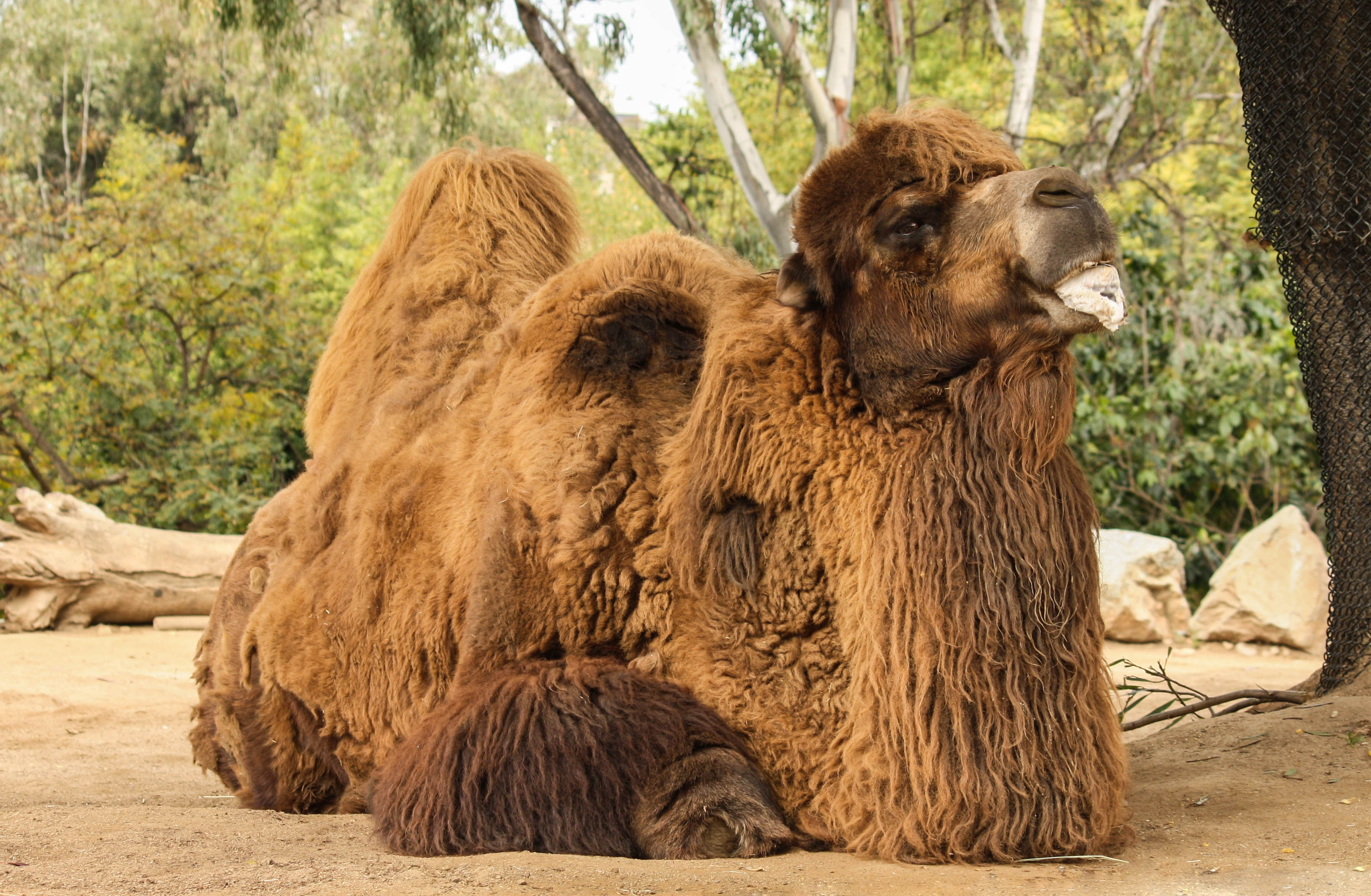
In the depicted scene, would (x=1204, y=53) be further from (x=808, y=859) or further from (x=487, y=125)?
(x=808, y=859)

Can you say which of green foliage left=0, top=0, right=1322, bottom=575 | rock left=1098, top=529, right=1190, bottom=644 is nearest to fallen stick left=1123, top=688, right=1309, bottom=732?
rock left=1098, top=529, right=1190, bottom=644

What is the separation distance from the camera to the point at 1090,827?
2.80m

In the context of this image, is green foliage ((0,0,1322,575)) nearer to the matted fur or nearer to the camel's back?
the camel's back

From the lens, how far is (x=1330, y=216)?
4.30 metres

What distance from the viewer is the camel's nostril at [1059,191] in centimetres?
279

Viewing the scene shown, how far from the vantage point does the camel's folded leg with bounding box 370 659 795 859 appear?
291 centimetres

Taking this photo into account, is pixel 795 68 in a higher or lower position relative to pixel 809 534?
higher

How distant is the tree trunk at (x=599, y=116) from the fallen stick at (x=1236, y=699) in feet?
25.5

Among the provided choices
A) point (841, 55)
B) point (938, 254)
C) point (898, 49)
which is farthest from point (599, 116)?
point (938, 254)

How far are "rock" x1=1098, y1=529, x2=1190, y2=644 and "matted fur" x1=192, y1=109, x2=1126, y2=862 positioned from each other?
668cm

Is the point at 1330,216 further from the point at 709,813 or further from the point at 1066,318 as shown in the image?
the point at 709,813

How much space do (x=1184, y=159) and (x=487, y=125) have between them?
12880mm

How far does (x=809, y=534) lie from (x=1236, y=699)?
88.4 inches

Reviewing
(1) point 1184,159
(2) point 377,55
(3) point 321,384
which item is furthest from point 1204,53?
(3) point 321,384
